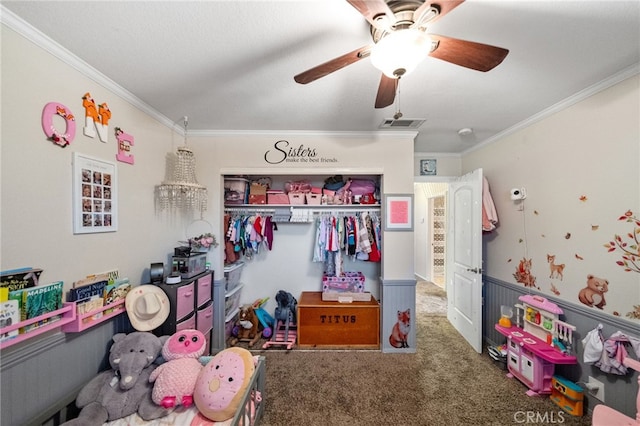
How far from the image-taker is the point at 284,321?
9.66ft

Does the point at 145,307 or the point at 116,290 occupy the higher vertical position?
the point at 116,290

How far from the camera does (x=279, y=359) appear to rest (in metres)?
2.47

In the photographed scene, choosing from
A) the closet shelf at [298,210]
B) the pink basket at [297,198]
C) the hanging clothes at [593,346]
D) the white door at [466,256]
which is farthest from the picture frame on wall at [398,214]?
the hanging clothes at [593,346]

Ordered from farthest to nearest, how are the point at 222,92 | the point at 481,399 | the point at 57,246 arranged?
the point at 481,399, the point at 222,92, the point at 57,246

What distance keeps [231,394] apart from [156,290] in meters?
0.99

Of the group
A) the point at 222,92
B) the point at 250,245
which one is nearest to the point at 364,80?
the point at 222,92

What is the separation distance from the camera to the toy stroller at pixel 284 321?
2.72 metres

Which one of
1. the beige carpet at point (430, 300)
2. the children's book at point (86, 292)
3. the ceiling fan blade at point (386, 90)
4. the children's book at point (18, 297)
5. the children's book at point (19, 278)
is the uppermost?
the ceiling fan blade at point (386, 90)

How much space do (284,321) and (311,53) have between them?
2.76m

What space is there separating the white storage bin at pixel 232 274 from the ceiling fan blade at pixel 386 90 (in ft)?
7.64

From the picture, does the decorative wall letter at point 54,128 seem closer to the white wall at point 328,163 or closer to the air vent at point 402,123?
the white wall at point 328,163

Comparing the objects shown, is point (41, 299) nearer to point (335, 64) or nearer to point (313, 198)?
point (335, 64)

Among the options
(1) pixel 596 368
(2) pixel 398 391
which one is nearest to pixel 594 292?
(1) pixel 596 368

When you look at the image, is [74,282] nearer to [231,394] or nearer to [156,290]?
[156,290]
